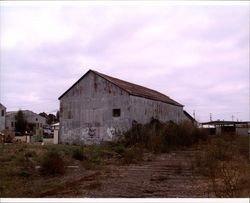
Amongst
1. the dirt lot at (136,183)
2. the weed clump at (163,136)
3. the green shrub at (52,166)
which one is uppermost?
the weed clump at (163,136)

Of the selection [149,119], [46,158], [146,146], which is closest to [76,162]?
[46,158]

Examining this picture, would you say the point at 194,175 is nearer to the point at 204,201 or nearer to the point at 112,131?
the point at 204,201

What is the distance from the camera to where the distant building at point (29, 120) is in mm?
57388

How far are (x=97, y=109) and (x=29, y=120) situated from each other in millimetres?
38727

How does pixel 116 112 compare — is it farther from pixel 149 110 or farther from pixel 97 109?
pixel 149 110

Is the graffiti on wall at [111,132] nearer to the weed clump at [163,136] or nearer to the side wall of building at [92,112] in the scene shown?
the side wall of building at [92,112]

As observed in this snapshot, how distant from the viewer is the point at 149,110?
29797 millimetres

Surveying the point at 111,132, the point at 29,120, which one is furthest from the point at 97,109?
the point at 29,120

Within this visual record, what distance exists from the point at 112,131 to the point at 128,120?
142 centimetres

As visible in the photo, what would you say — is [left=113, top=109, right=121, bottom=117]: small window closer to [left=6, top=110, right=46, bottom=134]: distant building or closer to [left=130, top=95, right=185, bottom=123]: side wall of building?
[left=130, top=95, right=185, bottom=123]: side wall of building

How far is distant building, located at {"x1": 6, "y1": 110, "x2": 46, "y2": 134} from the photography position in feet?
188

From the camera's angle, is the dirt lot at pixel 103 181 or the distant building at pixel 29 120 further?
the distant building at pixel 29 120

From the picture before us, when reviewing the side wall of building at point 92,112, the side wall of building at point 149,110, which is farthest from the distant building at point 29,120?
the side wall of building at point 92,112

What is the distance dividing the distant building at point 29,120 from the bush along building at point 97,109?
98.8 feet
